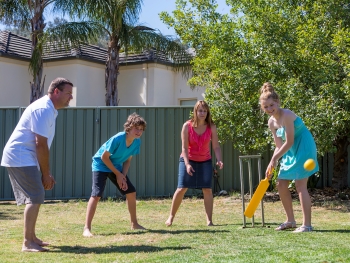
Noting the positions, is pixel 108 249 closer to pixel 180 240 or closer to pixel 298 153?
pixel 180 240

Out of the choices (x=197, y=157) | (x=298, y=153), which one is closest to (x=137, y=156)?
(x=197, y=157)

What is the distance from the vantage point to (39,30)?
16.4m

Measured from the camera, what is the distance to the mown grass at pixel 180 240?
16.2ft

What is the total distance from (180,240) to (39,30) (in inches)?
473

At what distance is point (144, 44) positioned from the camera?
17422mm

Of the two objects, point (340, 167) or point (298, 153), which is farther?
point (340, 167)

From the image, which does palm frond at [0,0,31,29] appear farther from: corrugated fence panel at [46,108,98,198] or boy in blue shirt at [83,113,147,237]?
boy in blue shirt at [83,113,147,237]

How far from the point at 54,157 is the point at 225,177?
12.2ft

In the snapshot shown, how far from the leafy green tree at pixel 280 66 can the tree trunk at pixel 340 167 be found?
29 cm

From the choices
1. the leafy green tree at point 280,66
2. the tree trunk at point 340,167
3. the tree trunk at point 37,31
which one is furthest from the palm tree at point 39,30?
the tree trunk at point 340,167

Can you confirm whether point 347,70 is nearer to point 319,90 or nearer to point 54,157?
point 319,90

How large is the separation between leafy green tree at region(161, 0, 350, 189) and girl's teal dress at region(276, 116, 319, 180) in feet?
9.82

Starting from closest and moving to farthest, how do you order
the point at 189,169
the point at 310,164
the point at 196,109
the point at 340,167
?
the point at 310,164, the point at 189,169, the point at 196,109, the point at 340,167

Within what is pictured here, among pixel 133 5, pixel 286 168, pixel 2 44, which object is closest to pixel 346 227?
pixel 286 168
